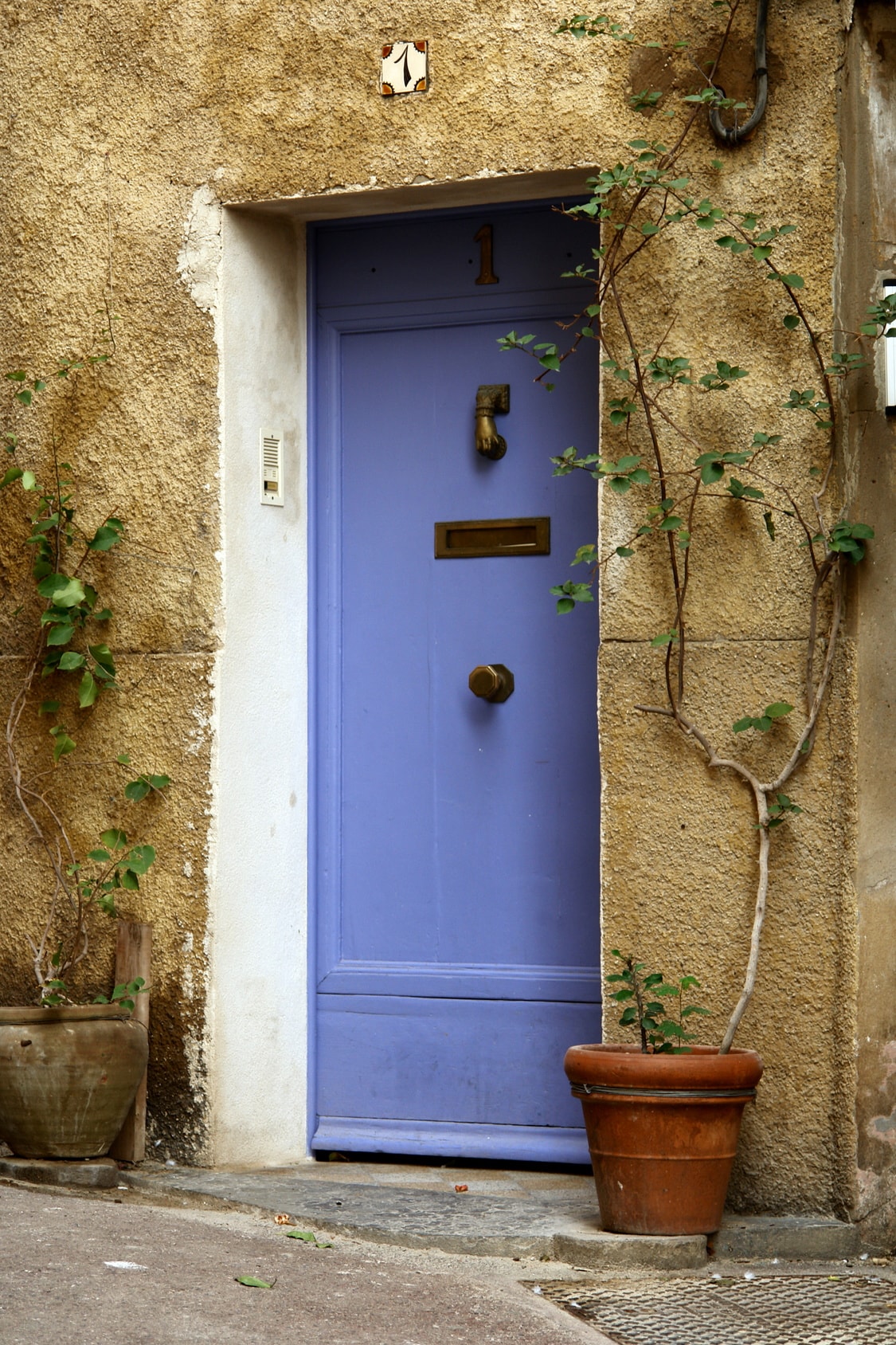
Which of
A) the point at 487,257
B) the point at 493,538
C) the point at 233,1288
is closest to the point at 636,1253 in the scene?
the point at 233,1288

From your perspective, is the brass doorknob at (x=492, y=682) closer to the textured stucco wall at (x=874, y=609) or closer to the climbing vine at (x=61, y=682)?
the climbing vine at (x=61, y=682)

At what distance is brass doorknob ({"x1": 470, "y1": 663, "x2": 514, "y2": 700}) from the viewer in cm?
470

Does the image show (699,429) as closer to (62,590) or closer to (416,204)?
(416,204)

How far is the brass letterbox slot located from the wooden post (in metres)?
1.38

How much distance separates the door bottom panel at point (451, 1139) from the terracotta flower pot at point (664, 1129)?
710 mm

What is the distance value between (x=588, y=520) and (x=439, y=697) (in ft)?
2.21

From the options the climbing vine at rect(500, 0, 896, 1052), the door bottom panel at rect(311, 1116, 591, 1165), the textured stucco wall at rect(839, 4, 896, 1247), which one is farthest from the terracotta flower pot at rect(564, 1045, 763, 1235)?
the door bottom panel at rect(311, 1116, 591, 1165)

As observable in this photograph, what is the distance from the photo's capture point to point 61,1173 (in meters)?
4.34

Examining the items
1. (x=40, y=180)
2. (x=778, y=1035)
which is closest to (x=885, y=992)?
(x=778, y=1035)

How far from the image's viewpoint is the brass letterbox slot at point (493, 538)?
15.5ft

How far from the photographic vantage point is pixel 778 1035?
13.7ft

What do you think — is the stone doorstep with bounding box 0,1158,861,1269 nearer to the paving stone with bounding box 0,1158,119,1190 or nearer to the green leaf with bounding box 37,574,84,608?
the paving stone with bounding box 0,1158,119,1190

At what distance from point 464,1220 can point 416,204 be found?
2781mm

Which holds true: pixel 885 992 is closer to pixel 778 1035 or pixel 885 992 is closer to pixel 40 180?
pixel 778 1035
